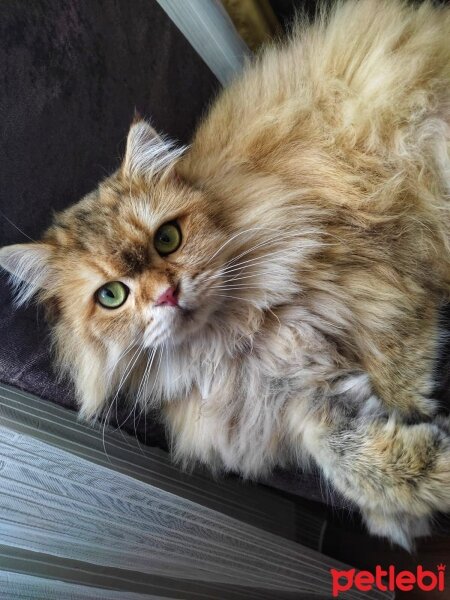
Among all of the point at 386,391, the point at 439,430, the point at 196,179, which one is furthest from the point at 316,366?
the point at 196,179

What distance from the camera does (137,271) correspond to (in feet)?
3.19

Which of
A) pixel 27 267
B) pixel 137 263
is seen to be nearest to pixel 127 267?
pixel 137 263

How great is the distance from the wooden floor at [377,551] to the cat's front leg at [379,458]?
546 millimetres

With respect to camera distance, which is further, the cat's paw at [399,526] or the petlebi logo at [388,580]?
the petlebi logo at [388,580]

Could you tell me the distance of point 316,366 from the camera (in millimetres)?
1042

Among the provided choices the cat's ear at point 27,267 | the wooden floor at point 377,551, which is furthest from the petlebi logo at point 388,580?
the cat's ear at point 27,267

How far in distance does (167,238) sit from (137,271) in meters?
0.10

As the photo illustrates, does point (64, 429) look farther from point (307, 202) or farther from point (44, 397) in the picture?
point (307, 202)

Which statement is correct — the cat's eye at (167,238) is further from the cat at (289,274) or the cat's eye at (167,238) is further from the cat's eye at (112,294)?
the cat's eye at (112,294)

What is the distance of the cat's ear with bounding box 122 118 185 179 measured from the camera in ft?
3.48

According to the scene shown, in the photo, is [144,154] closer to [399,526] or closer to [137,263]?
[137,263]

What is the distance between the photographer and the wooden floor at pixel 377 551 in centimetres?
148

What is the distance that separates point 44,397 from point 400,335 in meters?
0.80

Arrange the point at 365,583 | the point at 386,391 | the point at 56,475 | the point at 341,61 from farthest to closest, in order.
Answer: the point at 365,583
the point at 341,61
the point at 386,391
the point at 56,475
